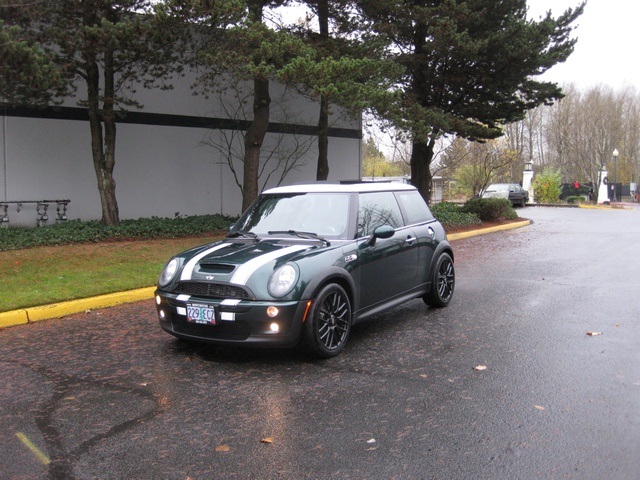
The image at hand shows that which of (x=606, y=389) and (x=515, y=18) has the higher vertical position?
(x=515, y=18)

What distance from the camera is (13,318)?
23.3 ft

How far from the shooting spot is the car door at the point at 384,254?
612 cm

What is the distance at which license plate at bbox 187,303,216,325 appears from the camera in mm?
5168

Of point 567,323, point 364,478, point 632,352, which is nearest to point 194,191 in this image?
point 567,323

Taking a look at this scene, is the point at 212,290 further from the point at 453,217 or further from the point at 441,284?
the point at 453,217

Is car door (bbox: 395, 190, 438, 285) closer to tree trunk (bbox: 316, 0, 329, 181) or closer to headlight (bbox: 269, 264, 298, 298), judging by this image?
headlight (bbox: 269, 264, 298, 298)

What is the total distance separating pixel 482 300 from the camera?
833 cm

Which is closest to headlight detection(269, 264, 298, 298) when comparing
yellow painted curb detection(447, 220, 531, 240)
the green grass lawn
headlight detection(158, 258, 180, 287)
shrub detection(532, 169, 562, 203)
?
headlight detection(158, 258, 180, 287)

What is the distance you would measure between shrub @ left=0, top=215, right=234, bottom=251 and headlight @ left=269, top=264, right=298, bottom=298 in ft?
27.4

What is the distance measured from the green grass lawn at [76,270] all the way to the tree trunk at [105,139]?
1834 mm

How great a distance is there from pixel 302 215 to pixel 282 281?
1374 millimetres

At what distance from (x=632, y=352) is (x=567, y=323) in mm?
1236

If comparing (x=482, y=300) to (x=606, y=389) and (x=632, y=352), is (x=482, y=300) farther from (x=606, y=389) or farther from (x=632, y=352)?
(x=606, y=389)

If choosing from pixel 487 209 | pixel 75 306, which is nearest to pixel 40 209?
pixel 75 306
